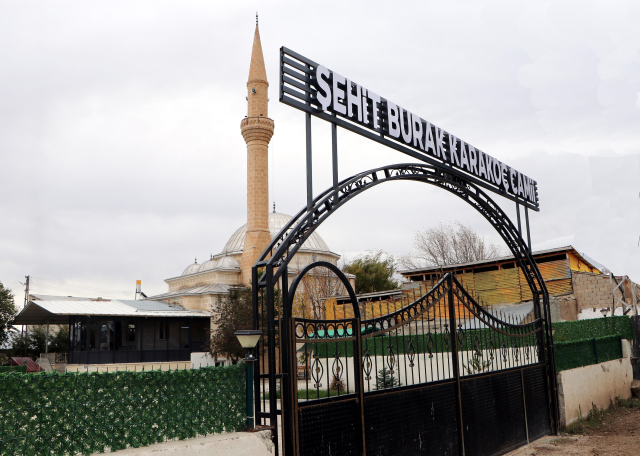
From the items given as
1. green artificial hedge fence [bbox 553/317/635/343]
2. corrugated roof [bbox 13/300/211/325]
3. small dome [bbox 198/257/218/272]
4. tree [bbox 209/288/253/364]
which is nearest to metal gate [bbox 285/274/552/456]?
green artificial hedge fence [bbox 553/317/635/343]

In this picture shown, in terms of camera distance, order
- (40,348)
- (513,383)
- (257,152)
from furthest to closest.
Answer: (40,348), (257,152), (513,383)

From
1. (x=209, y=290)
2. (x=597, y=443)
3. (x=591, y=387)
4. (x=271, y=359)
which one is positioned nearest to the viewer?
(x=271, y=359)

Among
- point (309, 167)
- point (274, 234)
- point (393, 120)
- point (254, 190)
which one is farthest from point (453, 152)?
point (274, 234)

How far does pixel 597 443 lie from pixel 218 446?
6479mm

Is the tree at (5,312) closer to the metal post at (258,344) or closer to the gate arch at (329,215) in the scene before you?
the gate arch at (329,215)

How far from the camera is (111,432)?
3564 mm

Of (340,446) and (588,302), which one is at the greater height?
(588,302)

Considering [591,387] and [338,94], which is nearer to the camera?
[338,94]

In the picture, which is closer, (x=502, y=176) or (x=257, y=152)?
(x=502, y=176)

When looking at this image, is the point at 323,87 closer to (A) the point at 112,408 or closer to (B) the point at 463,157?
(B) the point at 463,157

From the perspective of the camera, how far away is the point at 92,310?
22.4 meters

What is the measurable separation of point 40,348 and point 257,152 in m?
18.1

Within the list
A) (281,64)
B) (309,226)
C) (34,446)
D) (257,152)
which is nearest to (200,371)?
(34,446)

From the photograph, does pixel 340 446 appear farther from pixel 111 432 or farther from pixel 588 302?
pixel 588 302
